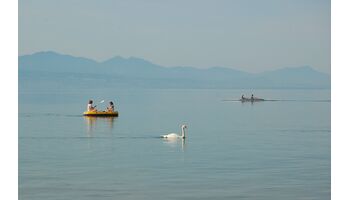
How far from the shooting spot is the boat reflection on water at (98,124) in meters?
13.3

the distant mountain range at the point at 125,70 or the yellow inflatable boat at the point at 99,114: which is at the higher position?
the distant mountain range at the point at 125,70

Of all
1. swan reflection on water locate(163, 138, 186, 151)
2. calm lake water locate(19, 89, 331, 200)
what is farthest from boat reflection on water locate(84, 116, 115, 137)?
swan reflection on water locate(163, 138, 186, 151)

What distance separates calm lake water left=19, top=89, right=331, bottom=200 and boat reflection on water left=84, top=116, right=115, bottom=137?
0.02 meters

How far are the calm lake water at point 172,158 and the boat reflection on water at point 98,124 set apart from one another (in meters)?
0.02

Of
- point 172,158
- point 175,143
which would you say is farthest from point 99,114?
point 172,158

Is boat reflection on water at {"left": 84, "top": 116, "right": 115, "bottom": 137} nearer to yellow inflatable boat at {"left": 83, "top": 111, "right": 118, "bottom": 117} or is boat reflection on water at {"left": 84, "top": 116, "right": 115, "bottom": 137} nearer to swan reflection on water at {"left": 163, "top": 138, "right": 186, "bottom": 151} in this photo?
yellow inflatable boat at {"left": 83, "top": 111, "right": 118, "bottom": 117}

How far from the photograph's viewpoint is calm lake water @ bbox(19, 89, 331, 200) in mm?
7820

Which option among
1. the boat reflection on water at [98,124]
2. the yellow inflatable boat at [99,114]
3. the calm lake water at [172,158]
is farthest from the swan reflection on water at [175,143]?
the yellow inflatable boat at [99,114]

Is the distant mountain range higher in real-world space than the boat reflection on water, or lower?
higher

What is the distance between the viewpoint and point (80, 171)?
8.80 meters

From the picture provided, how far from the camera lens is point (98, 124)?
14344mm

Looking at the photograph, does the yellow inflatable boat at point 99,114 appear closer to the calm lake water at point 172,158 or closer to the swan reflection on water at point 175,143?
the calm lake water at point 172,158
